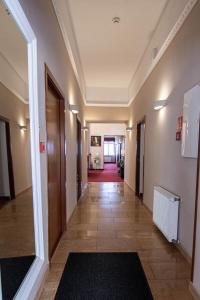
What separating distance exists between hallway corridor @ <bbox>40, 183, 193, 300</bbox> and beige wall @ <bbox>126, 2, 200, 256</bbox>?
30 cm

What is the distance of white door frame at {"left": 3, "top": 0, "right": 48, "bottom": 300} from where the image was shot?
1.38 m

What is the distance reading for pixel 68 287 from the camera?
1667 mm

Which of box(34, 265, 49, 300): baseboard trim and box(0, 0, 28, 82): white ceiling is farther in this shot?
box(34, 265, 49, 300): baseboard trim

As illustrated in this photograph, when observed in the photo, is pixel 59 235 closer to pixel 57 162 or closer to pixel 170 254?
pixel 57 162

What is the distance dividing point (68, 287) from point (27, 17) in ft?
8.01

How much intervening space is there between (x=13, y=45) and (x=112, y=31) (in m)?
2.64

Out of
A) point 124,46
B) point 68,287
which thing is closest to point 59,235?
point 68,287

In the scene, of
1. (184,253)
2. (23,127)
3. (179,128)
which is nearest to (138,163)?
(179,128)

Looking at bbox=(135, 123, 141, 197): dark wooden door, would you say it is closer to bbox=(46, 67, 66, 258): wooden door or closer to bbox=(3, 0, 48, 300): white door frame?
bbox=(46, 67, 66, 258): wooden door

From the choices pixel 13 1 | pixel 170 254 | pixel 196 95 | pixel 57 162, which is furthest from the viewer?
pixel 57 162

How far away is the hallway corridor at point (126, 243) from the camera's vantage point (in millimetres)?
1718

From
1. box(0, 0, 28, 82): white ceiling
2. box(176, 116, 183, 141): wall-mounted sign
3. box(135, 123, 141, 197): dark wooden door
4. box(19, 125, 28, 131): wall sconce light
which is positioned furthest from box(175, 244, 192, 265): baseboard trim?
box(0, 0, 28, 82): white ceiling

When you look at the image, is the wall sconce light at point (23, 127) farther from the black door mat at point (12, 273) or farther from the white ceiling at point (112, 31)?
the white ceiling at point (112, 31)

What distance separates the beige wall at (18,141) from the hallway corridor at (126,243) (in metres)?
1.12
